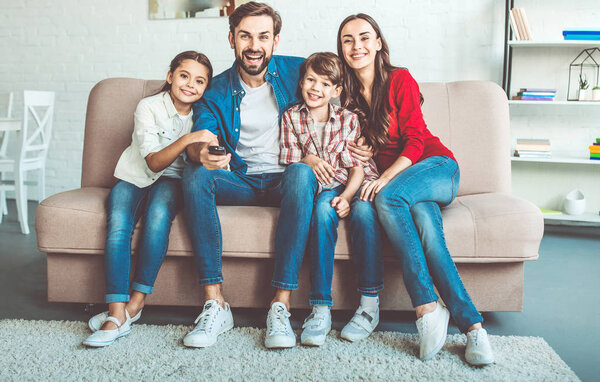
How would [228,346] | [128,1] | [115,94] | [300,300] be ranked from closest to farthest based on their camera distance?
[228,346]
[300,300]
[115,94]
[128,1]

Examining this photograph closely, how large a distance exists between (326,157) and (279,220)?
0.35 metres

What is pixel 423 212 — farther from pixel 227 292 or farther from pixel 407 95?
pixel 227 292

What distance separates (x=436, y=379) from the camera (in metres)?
1.29

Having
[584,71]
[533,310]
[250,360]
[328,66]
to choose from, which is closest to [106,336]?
[250,360]

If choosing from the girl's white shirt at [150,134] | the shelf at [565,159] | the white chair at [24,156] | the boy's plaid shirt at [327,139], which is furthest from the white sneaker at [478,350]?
the white chair at [24,156]

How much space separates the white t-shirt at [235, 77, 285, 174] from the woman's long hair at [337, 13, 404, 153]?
0.29 metres

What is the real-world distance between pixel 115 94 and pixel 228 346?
1.23 m

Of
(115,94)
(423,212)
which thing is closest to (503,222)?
(423,212)

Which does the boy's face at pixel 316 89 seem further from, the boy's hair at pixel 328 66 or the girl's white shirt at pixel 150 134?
the girl's white shirt at pixel 150 134

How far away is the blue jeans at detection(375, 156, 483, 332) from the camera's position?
1.42 m

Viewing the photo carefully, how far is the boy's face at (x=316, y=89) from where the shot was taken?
181 centimetres

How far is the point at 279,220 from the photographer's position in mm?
1564

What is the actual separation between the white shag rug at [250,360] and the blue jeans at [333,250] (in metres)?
0.16

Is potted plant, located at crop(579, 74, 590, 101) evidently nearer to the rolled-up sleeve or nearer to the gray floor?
the gray floor
